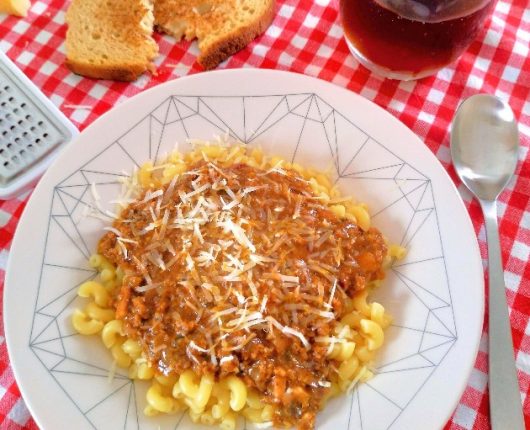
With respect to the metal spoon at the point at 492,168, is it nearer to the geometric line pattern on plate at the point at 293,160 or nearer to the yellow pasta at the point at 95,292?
the geometric line pattern on plate at the point at 293,160

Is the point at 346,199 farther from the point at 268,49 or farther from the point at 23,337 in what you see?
the point at 23,337

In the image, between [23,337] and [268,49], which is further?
[268,49]

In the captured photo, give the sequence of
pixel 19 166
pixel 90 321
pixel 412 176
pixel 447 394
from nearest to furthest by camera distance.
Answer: pixel 447 394, pixel 90 321, pixel 412 176, pixel 19 166

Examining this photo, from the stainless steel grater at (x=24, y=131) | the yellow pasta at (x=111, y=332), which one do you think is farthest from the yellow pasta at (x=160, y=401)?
the stainless steel grater at (x=24, y=131)

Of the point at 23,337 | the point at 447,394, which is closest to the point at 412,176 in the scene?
the point at 447,394

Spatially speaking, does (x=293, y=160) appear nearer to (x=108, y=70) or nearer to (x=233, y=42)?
(x=233, y=42)

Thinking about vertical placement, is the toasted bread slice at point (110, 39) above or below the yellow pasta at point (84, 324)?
above
